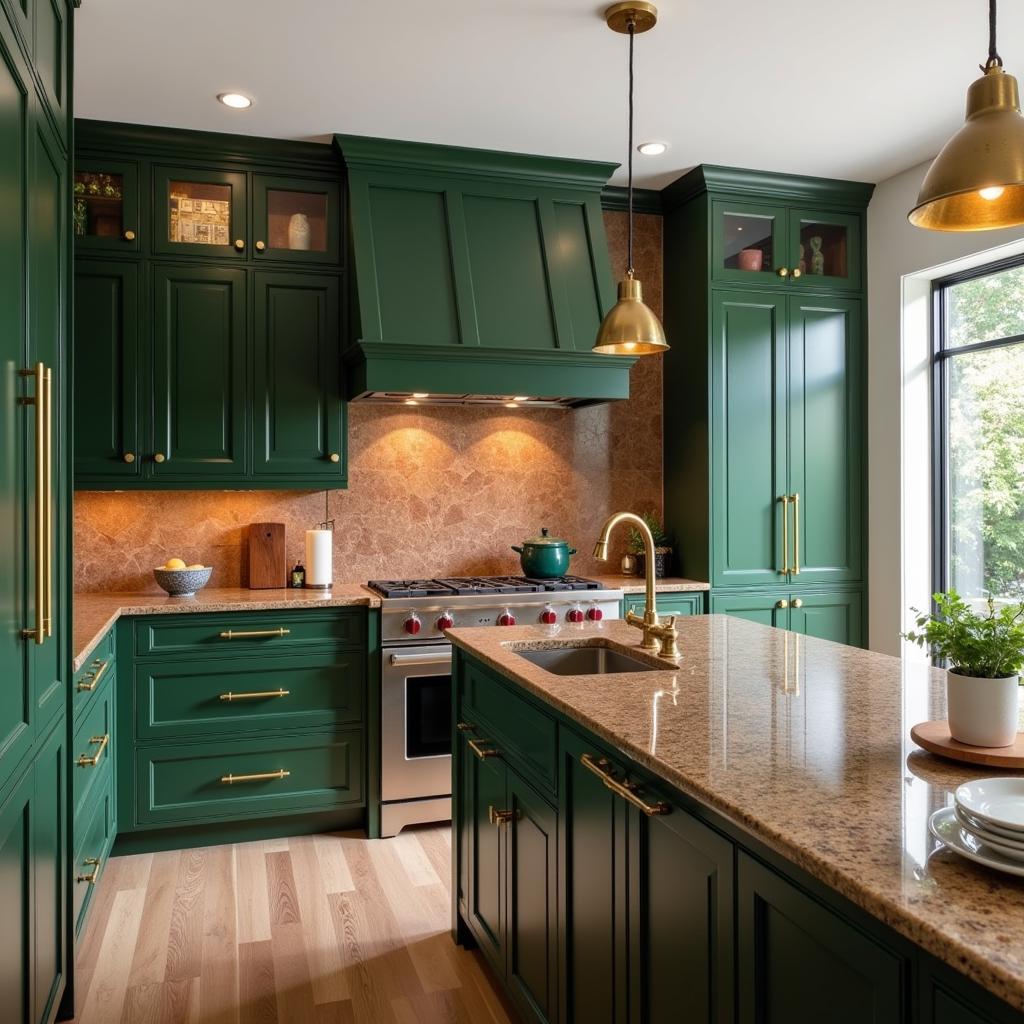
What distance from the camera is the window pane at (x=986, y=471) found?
3.88m

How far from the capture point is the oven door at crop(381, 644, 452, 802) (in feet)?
12.2

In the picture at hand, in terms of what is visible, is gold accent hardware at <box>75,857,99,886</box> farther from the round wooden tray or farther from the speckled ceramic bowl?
the round wooden tray

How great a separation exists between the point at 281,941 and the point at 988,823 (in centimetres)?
234

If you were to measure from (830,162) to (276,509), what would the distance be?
9.67 ft

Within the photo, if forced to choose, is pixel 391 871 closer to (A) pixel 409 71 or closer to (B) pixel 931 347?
(A) pixel 409 71

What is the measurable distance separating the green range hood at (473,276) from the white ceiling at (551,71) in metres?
0.15

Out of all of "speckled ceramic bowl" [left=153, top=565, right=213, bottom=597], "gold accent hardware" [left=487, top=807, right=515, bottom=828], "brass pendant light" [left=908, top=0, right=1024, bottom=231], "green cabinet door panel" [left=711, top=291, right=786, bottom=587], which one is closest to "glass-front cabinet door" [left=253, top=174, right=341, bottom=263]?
"speckled ceramic bowl" [left=153, top=565, right=213, bottom=597]

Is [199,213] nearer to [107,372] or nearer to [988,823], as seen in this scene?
[107,372]

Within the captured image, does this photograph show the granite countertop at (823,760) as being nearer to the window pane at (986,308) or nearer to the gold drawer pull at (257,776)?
the gold drawer pull at (257,776)

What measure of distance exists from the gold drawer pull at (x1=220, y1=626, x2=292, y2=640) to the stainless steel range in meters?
0.39

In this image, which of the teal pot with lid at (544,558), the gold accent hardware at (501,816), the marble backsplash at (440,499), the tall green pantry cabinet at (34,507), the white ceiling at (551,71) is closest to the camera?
the tall green pantry cabinet at (34,507)

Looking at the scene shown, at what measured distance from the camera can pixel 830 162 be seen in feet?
13.6

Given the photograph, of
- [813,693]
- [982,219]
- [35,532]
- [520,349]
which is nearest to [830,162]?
[520,349]

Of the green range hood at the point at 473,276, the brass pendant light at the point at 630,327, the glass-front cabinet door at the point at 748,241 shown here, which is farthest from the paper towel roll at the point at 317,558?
the glass-front cabinet door at the point at 748,241
